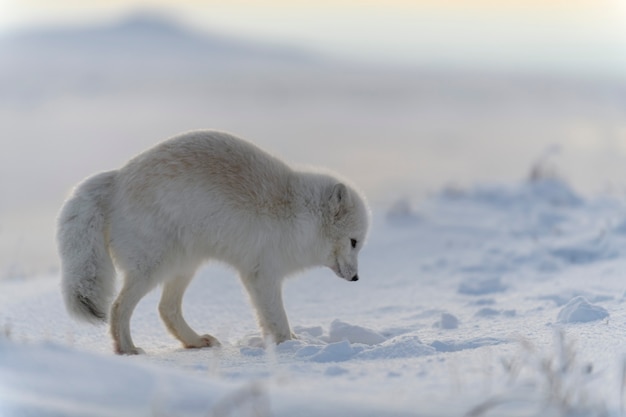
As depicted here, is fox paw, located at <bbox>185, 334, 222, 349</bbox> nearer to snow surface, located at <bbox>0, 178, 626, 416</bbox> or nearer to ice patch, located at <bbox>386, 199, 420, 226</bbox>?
snow surface, located at <bbox>0, 178, 626, 416</bbox>

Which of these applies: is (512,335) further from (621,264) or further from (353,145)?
(353,145)

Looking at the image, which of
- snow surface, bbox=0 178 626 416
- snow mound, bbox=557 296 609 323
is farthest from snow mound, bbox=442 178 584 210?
snow mound, bbox=557 296 609 323

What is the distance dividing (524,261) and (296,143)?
9.66m

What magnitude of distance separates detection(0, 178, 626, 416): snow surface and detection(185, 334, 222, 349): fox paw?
96 mm

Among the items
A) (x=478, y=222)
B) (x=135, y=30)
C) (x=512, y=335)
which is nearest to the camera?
(x=512, y=335)

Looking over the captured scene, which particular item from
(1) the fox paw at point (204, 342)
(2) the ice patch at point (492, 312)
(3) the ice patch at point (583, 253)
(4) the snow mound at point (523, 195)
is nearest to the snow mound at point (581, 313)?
(2) the ice patch at point (492, 312)

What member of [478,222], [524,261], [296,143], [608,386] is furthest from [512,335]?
[296,143]

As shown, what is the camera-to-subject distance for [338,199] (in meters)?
5.25

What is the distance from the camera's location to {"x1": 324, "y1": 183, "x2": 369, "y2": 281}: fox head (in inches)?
207

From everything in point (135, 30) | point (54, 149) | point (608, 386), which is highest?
point (135, 30)

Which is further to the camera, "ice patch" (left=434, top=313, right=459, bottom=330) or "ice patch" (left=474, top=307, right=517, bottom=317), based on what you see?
"ice patch" (left=474, top=307, right=517, bottom=317)

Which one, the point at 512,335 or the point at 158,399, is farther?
the point at 512,335

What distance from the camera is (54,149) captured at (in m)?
14.2

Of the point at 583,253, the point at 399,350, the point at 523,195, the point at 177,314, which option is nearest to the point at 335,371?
the point at 399,350
